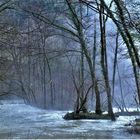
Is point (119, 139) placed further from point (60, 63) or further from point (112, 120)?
point (60, 63)

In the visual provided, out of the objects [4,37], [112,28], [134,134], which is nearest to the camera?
[4,37]

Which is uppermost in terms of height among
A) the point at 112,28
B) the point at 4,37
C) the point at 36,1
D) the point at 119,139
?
the point at 112,28

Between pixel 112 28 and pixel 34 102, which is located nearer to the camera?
pixel 112 28

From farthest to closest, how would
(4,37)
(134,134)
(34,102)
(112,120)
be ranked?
(34,102), (112,120), (134,134), (4,37)

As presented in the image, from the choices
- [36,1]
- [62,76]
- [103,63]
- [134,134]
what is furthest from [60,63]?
[134,134]

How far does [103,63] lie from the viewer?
22781 mm

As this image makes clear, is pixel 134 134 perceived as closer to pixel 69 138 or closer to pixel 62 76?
pixel 69 138

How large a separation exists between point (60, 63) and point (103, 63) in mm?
33429

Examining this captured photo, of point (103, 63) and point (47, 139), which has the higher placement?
point (103, 63)

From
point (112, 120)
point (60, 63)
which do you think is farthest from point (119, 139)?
point (60, 63)

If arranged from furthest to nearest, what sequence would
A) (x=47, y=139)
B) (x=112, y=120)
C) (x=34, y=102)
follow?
(x=34, y=102) → (x=112, y=120) → (x=47, y=139)

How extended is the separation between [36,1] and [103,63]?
19.0 feet

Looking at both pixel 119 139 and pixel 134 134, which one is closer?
pixel 119 139

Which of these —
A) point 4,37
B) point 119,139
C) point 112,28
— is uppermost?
point 112,28
